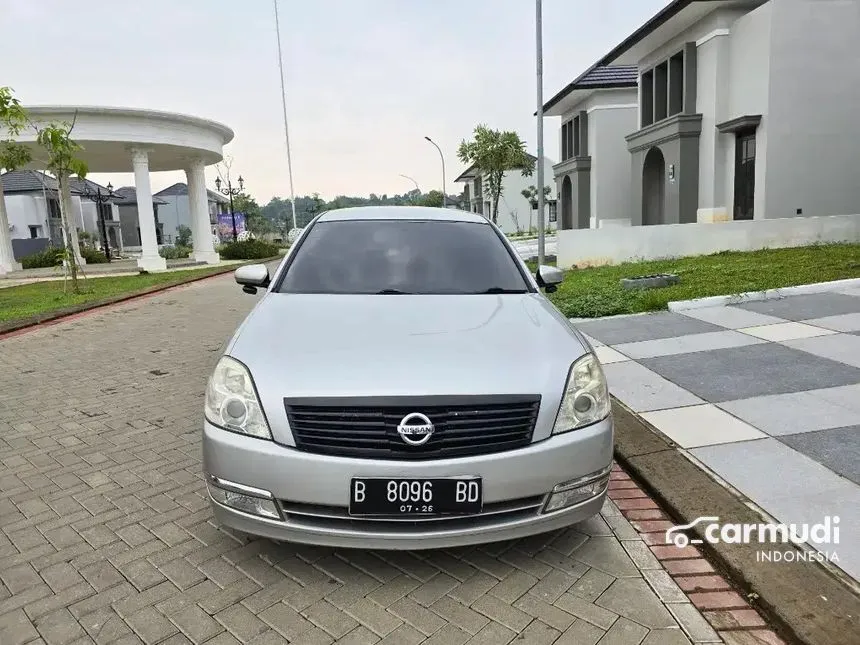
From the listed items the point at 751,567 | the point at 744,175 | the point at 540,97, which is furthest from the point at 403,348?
the point at 744,175

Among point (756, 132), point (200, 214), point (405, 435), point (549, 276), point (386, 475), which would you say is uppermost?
point (756, 132)

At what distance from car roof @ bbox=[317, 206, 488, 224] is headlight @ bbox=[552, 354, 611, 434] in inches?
78.4

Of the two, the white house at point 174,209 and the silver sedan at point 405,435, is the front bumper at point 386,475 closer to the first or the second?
the silver sedan at point 405,435

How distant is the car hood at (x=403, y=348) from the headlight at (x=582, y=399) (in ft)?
0.18

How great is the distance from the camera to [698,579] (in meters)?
2.73

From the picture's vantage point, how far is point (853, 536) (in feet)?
9.37

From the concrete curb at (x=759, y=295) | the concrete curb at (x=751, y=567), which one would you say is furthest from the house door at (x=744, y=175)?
the concrete curb at (x=751, y=567)

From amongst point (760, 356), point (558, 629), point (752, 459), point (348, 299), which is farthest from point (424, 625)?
point (760, 356)

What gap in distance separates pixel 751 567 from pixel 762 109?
17254mm

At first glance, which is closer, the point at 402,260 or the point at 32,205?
the point at 402,260

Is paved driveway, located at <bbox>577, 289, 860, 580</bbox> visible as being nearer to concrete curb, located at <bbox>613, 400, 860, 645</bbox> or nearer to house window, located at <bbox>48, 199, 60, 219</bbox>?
concrete curb, located at <bbox>613, 400, 860, 645</bbox>

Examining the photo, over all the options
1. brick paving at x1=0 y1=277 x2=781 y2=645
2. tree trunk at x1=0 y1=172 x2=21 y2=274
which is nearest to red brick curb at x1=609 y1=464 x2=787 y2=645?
brick paving at x1=0 y1=277 x2=781 y2=645

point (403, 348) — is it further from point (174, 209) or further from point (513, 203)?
point (174, 209)

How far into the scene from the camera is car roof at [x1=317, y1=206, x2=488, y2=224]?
4520 millimetres
